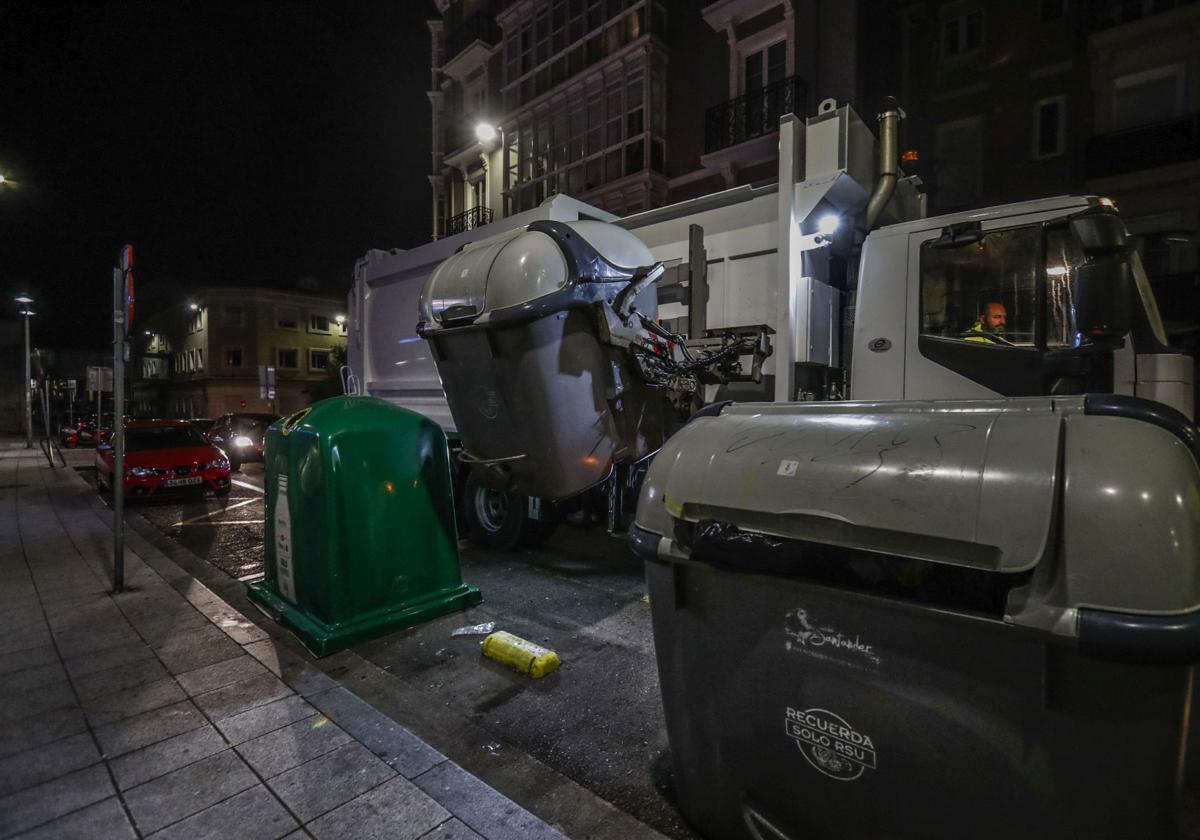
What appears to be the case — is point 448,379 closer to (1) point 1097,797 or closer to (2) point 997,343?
(2) point 997,343

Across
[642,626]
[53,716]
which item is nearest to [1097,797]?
[642,626]

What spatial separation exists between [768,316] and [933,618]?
340cm

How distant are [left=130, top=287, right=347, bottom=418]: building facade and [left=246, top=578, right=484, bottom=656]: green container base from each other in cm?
3740

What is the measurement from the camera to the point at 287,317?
42875 mm

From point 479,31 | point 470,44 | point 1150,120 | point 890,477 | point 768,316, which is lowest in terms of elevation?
point 890,477

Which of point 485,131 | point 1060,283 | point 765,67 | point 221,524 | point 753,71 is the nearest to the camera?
point 1060,283

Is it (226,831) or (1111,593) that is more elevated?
(1111,593)

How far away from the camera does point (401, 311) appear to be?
732cm

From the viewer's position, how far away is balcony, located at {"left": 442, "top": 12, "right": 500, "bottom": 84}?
68.9 feet

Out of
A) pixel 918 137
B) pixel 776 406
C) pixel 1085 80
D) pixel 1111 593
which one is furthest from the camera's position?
pixel 918 137

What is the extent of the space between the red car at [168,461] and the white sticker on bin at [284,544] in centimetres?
702

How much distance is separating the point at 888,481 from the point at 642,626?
290 centimetres

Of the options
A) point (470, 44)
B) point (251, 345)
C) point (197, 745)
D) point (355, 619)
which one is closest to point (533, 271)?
point (355, 619)

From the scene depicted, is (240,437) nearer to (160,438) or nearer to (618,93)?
(160,438)
